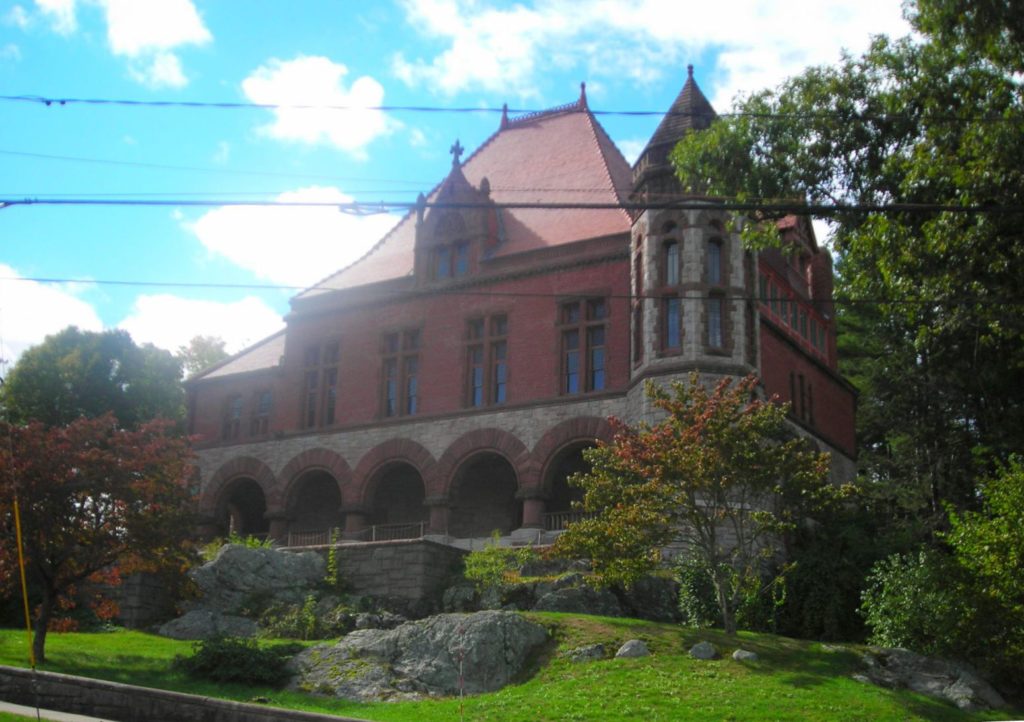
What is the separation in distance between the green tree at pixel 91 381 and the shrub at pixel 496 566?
69.0 ft

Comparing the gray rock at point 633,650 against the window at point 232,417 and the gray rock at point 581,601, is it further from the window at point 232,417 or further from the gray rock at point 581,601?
the window at point 232,417

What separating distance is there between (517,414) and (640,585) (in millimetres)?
8572

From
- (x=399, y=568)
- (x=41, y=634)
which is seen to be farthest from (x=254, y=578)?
(x=41, y=634)

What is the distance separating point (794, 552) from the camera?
29.3 m

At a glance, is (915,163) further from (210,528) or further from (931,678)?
(210,528)

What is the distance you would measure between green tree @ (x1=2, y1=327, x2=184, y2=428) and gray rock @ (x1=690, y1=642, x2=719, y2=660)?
29.3m

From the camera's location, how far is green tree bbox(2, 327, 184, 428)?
44.2 metres

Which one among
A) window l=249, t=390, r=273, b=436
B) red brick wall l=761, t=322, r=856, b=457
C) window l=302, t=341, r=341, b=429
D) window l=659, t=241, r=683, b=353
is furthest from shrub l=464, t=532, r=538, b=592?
window l=249, t=390, r=273, b=436

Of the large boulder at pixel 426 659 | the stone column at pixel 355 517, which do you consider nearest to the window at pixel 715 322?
the large boulder at pixel 426 659

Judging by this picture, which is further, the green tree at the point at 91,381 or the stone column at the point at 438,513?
the green tree at the point at 91,381

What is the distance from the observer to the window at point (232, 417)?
41562 millimetres

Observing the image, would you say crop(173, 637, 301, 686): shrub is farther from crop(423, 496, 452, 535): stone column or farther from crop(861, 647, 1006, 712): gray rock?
crop(423, 496, 452, 535): stone column

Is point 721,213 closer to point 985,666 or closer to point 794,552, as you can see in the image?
point 794,552

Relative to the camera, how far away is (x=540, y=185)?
124 ft
